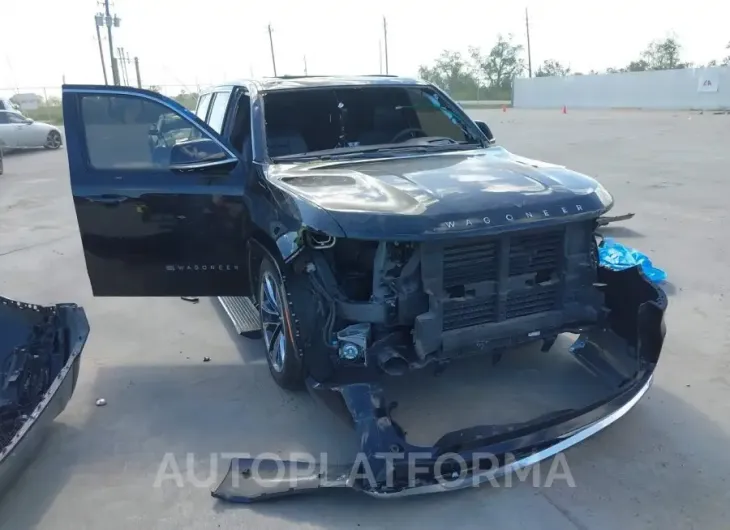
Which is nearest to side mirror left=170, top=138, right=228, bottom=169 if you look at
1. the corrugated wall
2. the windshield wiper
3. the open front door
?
the open front door

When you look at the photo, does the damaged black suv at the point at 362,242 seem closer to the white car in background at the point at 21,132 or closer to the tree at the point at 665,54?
the white car in background at the point at 21,132

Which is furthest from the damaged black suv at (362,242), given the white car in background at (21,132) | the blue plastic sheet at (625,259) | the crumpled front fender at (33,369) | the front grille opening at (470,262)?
the white car in background at (21,132)

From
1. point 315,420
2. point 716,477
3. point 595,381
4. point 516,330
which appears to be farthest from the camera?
point 595,381

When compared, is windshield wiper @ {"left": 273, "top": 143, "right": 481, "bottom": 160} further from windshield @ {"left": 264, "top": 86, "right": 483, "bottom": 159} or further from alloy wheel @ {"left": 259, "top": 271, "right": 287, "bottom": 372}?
alloy wheel @ {"left": 259, "top": 271, "right": 287, "bottom": 372}

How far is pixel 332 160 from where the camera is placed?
450cm

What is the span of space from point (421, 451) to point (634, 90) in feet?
138

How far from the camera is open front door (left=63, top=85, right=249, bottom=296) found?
14.2ft

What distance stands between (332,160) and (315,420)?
5.70 feet

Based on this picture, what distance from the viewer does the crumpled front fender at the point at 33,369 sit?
129 inches

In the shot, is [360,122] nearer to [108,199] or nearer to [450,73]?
[108,199]

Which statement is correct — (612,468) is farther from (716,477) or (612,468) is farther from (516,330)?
(516,330)

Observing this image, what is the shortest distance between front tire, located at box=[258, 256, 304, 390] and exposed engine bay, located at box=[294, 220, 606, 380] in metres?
0.20

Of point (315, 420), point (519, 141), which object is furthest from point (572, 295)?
point (519, 141)

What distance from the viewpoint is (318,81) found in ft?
16.7
